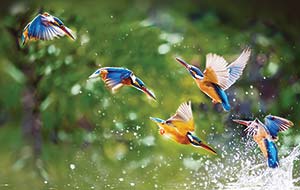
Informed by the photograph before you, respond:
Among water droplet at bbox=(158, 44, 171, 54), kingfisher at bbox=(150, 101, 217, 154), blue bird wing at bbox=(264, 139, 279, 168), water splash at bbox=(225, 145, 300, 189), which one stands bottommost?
water splash at bbox=(225, 145, 300, 189)

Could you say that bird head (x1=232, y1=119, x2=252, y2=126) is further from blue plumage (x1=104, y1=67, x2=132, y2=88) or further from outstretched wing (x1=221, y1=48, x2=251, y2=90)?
blue plumage (x1=104, y1=67, x2=132, y2=88)

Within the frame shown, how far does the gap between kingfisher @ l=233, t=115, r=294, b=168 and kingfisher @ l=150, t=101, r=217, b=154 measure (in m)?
0.14

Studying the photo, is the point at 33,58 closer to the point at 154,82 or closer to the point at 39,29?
the point at 39,29

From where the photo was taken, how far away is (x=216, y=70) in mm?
2211

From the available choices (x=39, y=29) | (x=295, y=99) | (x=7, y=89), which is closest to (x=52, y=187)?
(x=7, y=89)

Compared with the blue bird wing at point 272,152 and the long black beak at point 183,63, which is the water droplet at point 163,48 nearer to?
the long black beak at point 183,63

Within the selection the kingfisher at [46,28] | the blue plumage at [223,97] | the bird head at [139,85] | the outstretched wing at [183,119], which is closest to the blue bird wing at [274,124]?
the blue plumage at [223,97]

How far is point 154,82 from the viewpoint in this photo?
2242 millimetres

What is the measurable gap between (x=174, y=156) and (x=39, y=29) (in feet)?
1.89

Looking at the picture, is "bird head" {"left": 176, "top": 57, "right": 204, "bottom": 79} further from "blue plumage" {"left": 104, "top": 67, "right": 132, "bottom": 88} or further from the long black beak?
"blue plumage" {"left": 104, "top": 67, "right": 132, "bottom": 88}

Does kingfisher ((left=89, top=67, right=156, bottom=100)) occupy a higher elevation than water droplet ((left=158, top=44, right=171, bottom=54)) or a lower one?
lower

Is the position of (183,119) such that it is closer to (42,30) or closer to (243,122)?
(243,122)

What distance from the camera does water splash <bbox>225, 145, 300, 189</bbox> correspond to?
2.25 meters

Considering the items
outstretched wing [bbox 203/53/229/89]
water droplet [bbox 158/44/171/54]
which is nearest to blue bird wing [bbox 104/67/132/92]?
water droplet [bbox 158/44/171/54]
